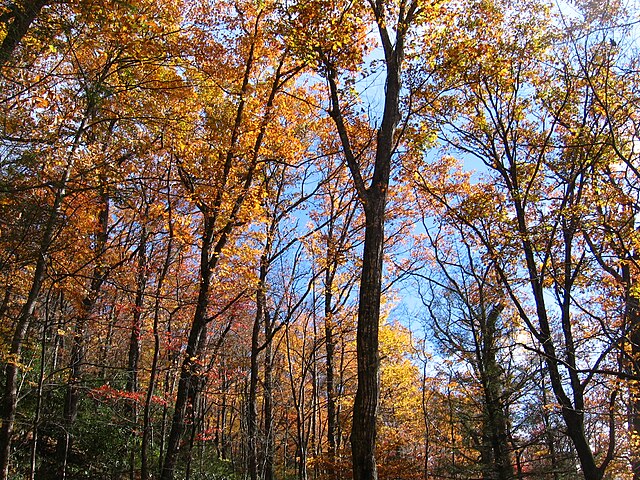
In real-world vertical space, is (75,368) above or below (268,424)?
above

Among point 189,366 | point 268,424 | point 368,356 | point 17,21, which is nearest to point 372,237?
point 368,356

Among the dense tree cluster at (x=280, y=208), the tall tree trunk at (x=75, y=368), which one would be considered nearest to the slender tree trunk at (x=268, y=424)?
the dense tree cluster at (x=280, y=208)

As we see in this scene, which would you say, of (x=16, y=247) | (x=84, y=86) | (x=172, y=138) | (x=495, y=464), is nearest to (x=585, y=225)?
(x=495, y=464)

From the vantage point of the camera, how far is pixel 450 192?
1187cm

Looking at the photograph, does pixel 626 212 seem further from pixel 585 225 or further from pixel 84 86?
pixel 84 86

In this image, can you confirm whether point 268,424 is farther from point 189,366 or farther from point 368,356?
point 368,356

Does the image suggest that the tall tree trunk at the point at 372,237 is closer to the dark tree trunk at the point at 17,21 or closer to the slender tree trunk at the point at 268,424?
the dark tree trunk at the point at 17,21

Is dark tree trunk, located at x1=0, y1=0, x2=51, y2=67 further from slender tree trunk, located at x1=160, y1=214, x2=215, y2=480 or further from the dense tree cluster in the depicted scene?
slender tree trunk, located at x1=160, y1=214, x2=215, y2=480

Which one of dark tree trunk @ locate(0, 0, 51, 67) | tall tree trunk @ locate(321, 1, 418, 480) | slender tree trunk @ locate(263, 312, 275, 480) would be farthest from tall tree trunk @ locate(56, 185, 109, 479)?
tall tree trunk @ locate(321, 1, 418, 480)

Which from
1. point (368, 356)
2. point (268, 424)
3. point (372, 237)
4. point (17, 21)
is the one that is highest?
point (17, 21)

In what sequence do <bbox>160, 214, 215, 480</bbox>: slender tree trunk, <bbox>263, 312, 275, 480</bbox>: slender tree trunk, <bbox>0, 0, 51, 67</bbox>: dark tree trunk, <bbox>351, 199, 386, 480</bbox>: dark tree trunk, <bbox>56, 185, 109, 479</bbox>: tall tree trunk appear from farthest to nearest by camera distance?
<bbox>263, 312, 275, 480</bbox>: slender tree trunk, <bbox>56, 185, 109, 479</bbox>: tall tree trunk, <bbox>160, 214, 215, 480</bbox>: slender tree trunk, <bbox>351, 199, 386, 480</bbox>: dark tree trunk, <bbox>0, 0, 51, 67</bbox>: dark tree trunk

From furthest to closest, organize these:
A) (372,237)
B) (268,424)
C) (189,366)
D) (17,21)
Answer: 1. (268,424)
2. (189,366)
3. (372,237)
4. (17,21)

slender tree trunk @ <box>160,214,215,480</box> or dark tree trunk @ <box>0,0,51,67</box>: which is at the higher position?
dark tree trunk @ <box>0,0,51,67</box>

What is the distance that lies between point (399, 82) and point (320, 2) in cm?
179
